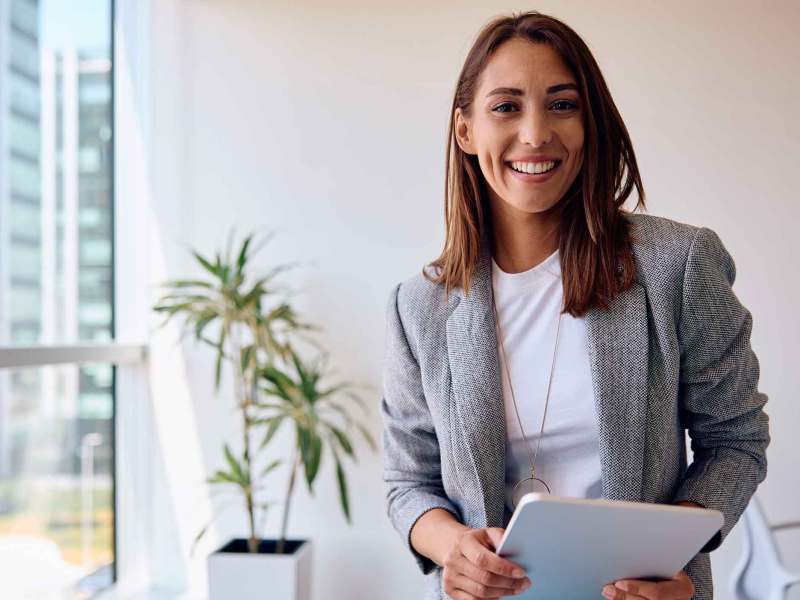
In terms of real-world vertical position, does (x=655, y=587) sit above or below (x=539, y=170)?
below

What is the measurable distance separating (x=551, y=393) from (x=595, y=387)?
0.30 feet

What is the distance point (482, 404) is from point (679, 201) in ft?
7.78

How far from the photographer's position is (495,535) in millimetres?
1111

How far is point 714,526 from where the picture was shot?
0.94 meters

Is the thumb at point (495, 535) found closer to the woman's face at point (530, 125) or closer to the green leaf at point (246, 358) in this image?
the woman's face at point (530, 125)

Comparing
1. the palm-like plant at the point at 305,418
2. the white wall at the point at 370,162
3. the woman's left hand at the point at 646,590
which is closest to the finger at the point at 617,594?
the woman's left hand at the point at 646,590

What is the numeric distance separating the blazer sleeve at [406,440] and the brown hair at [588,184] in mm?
141

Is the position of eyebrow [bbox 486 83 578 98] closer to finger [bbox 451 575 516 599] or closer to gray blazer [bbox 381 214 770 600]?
gray blazer [bbox 381 214 770 600]

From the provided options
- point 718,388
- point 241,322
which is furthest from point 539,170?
point 241,322

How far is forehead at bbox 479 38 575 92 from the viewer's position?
4.00 feet

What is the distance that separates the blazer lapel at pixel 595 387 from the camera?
45.1 inches

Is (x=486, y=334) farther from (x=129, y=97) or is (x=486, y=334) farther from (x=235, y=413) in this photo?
(x=129, y=97)

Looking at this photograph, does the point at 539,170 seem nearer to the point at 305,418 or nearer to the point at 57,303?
the point at 305,418

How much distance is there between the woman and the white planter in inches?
70.9
